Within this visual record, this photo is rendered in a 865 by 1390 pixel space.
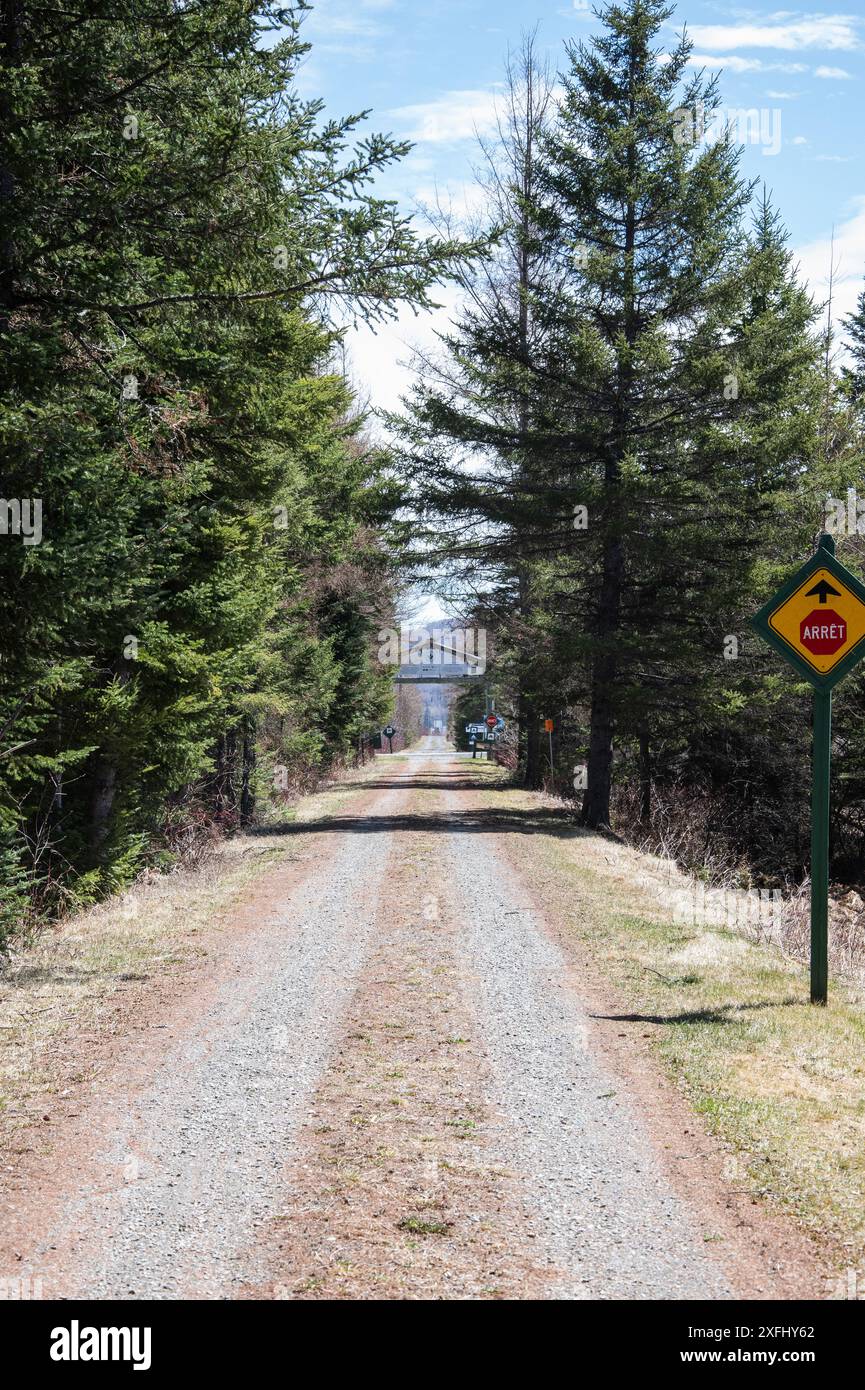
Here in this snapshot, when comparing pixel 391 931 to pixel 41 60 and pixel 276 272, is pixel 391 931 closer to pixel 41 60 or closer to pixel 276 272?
pixel 276 272

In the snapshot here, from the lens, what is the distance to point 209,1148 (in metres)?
5.10

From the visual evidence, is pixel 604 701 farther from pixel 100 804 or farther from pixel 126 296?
pixel 126 296

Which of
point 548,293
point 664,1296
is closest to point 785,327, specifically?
point 548,293

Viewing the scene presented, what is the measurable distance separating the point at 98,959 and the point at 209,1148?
4514mm

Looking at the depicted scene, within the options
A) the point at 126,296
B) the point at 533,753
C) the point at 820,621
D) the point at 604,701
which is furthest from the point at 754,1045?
the point at 533,753

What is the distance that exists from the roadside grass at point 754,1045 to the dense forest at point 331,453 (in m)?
5.36

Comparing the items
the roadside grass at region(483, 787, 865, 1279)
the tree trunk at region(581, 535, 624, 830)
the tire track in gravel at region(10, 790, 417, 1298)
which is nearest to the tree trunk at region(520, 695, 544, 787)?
the tree trunk at region(581, 535, 624, 830)

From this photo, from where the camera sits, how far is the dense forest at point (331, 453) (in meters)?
7.97

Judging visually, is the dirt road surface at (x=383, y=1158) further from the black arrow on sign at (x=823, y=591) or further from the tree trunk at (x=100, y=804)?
the tree trunk at (x=100, y=804)

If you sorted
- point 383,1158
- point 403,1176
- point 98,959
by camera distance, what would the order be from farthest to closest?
point 98,959
point 383,1158
point 403,1176

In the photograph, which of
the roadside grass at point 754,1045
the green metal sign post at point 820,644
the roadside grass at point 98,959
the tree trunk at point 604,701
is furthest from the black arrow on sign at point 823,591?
the tree trunk at point 604,701

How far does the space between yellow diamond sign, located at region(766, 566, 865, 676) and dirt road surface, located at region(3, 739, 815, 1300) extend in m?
3.22

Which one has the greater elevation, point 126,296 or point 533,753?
point 126,296
